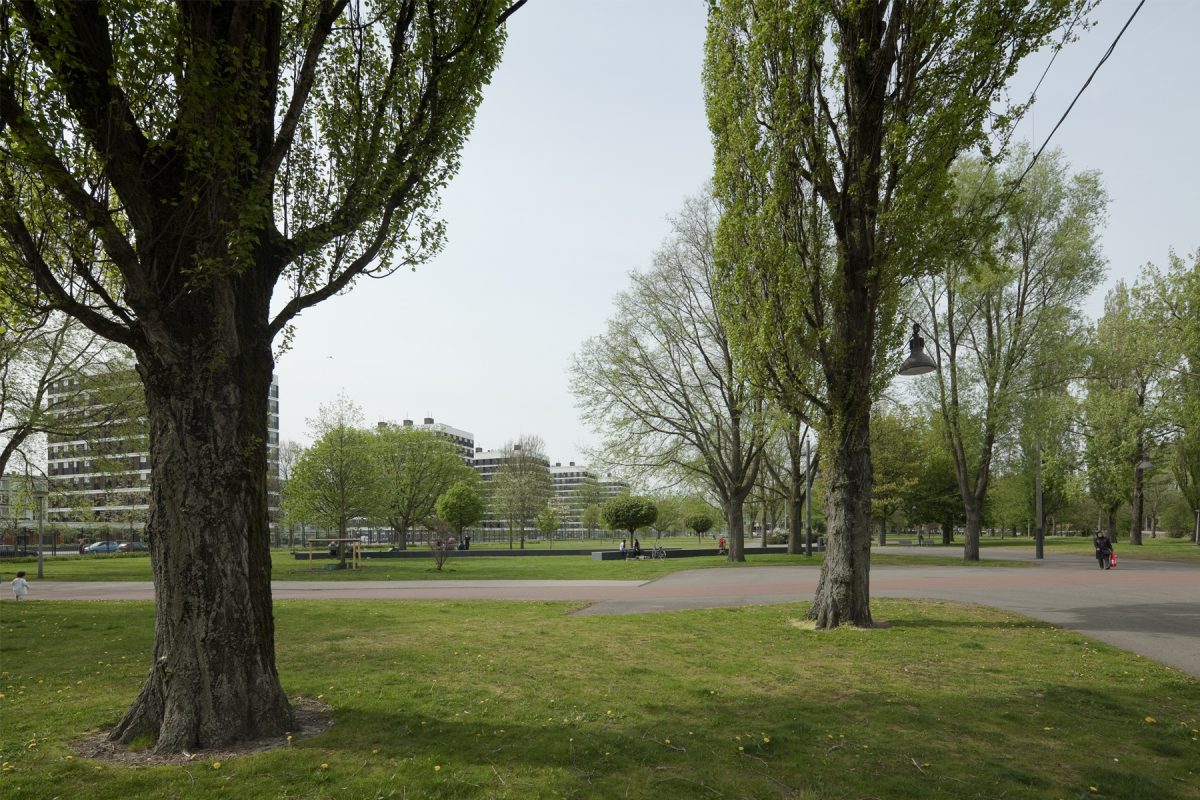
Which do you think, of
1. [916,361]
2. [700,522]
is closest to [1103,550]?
[916,361]

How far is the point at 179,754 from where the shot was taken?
564 centimetres

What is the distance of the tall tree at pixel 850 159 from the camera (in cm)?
1121

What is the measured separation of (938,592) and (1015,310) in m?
18.3

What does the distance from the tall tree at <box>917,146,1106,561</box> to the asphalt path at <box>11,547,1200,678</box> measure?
620 centimetres

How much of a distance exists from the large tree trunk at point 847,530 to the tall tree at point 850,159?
2 centimetres

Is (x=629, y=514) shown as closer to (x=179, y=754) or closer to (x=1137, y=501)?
(x=1137, y=501)

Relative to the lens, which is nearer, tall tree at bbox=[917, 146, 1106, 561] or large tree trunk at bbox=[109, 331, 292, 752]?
large tree trunk at bbox=[109, 331, 292, 752]

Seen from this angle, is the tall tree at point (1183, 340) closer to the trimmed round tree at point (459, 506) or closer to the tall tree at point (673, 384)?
the tall tree at point (673, 384)

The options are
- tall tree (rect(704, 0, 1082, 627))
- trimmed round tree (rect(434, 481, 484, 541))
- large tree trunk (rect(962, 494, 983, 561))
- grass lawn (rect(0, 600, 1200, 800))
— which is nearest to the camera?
grass lawn (rect(0, 600, 1200, 800))

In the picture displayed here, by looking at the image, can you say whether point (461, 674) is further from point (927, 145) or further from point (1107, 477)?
point (1107, 477)

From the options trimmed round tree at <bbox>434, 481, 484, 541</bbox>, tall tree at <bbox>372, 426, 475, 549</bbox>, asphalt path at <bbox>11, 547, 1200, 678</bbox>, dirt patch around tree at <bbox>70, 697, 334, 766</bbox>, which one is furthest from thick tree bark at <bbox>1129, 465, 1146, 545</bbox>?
tall tree at <bbox>372, 426, 475, 549</bbox>

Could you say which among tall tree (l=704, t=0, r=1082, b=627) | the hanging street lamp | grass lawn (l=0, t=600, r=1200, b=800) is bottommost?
grass lawn (l=0, t=600, r=1200, b=800)

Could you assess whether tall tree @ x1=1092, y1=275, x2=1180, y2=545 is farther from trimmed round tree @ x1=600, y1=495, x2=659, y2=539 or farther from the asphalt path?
trimmed round tree @ x1=600, y1=495, x2=659, y2=539

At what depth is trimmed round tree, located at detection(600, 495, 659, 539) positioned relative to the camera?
41.6 meters
